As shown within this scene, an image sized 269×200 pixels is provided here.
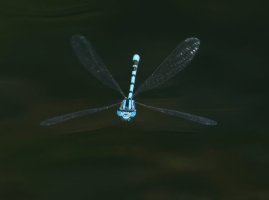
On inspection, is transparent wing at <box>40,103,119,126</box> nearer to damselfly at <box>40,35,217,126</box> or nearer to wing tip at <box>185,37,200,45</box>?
damselfly at <box>40,35,217,126</box>

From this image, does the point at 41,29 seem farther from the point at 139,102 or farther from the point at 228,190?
the point at 228,190

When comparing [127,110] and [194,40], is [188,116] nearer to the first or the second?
[127,110]

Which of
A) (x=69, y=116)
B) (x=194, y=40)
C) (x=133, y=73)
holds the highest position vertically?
(x=194, y=40)

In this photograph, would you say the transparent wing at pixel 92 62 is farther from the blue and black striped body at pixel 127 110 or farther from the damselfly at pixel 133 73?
the blue and black striped body at pixel 127 110

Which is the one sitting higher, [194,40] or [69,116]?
[194,40]

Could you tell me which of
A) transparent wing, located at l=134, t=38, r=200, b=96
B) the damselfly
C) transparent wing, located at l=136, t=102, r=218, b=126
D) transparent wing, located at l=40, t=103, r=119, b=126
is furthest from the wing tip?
transparent wing, located at l=40, t=103, r=119, b=126

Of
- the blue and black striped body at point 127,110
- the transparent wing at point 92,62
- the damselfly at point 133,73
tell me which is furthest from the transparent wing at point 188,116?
the transparent wing at point 92,62

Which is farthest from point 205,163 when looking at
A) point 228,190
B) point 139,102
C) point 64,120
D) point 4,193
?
point 4,193

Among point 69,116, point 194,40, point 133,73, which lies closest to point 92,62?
point 133,73
